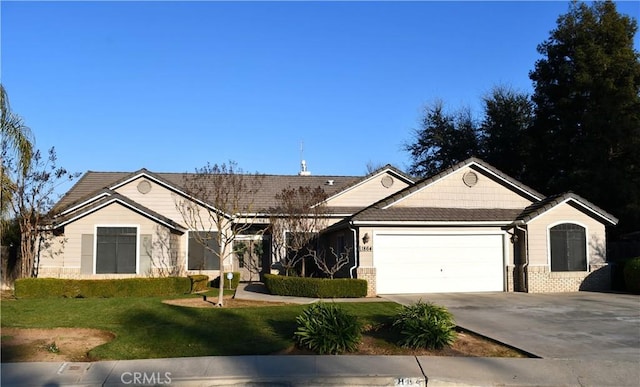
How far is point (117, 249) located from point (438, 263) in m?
12.7

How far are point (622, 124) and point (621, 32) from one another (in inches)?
239

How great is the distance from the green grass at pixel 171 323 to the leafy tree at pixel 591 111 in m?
20.5

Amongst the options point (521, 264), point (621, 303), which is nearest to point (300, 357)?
point (621, 303)

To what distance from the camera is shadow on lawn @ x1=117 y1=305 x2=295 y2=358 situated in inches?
407

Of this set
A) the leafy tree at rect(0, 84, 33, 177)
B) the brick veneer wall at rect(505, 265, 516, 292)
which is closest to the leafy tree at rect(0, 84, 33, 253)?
the leafy tree at rect(0, 84, 33, 177)

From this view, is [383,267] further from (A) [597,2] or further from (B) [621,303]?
(A) [597,2]

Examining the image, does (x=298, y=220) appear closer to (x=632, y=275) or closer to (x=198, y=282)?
(x=198, y=282)

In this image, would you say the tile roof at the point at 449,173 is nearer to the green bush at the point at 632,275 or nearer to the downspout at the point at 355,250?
the downspout at the point at 355,250

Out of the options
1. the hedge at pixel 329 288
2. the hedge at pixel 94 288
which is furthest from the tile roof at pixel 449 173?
the hedge at pixel 94 288

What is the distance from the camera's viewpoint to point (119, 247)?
22.5 m

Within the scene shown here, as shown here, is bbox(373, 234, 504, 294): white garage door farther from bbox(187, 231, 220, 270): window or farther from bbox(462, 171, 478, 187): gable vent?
bbox(187, 231, 220, 270): window

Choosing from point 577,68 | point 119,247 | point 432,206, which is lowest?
point 119,247

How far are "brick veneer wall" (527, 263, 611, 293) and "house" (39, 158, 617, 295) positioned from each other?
4 cm

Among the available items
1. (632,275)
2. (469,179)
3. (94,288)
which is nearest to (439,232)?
(469,179)
